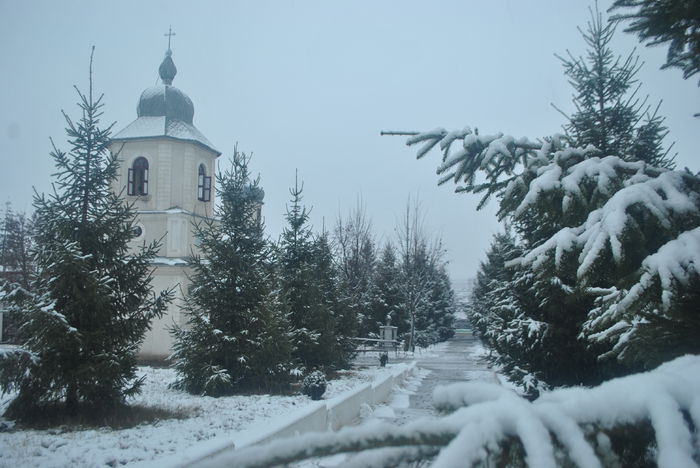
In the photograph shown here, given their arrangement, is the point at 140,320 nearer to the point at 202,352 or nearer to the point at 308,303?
the point at 202,352

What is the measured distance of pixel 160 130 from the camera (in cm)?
2833

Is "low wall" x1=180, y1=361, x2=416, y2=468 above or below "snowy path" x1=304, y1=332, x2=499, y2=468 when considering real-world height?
above

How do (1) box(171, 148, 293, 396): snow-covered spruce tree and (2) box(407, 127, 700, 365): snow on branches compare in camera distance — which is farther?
(1) box(171, 148, 293, 396): snow-covered spruce tree

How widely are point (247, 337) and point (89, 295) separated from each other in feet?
14.8

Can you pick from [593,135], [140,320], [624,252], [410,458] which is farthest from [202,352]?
[410,458]

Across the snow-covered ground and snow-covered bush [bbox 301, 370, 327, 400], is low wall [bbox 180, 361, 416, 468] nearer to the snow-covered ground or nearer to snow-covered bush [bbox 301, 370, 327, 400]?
the snow-covered ground

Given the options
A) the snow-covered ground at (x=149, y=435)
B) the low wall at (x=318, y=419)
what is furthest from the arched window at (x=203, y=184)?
the snow-covered ground at (x=149, y=435)

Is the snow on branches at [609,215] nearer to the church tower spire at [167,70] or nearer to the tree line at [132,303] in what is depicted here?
the tree line at [132,303]

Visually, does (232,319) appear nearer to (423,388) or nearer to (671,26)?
(423,388)

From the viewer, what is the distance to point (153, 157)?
1108 inches

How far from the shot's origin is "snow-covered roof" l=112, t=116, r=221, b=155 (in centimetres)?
2795

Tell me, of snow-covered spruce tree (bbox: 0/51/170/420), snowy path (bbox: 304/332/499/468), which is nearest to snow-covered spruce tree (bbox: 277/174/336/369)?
snowy path (bbox: 304/332/499/468)

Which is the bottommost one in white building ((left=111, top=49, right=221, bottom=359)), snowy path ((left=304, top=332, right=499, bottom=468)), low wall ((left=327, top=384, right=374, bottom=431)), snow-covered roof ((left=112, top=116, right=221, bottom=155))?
snowy path ((left=304, top=332, right=499, bottom=468))

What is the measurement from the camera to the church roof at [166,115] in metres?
28.3
